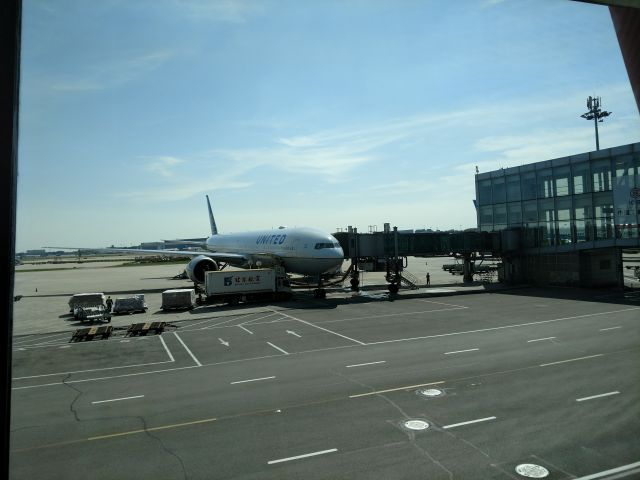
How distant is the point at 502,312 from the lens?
30.7 meters

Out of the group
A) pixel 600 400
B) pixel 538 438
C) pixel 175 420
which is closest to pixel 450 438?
pixel 538 438

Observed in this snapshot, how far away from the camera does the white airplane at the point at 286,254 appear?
39.2 m

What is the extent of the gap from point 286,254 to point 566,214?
Answer: 27.0m

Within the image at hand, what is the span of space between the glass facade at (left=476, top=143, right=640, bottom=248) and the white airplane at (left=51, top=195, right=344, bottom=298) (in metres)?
21.2

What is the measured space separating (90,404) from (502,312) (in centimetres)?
2553

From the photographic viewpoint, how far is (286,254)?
41969 mm

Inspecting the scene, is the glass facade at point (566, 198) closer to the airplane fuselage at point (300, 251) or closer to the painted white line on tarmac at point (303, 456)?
the airplane fuselage at point (300, 251)

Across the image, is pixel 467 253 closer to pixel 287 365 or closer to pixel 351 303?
pixel 351 303

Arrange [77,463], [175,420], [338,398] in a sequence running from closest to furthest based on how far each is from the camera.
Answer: [77,463] → [175,420] → [338,398]

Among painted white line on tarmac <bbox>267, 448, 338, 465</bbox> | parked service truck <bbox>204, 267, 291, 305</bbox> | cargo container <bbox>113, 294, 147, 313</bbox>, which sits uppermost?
parked service truck <bbox>204, 267, 291, 305</bbox>

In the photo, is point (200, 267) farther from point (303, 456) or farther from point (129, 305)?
point (303, 456)

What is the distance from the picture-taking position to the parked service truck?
122ft

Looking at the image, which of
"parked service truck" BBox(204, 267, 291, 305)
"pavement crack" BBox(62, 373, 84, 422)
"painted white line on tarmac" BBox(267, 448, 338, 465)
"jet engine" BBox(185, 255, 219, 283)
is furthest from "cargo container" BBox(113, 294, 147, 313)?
"painted white line on tarmac" BBox(267, 448, 338, 465)

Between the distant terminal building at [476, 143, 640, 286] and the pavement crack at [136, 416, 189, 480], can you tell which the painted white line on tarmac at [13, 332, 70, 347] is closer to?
the pavement crack at [136, 416, 189, 480]
